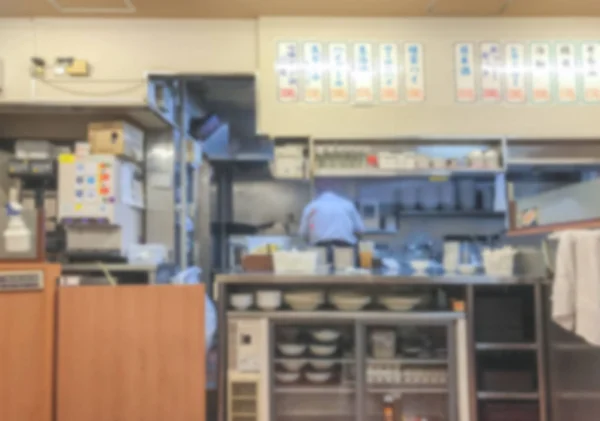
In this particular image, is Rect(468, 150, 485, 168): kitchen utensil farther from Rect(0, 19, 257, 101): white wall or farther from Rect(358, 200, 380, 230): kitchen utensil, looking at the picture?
Rect(358, 200, 380, 230): kitchen utensil

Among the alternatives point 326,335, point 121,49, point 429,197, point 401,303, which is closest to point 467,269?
point 401,303

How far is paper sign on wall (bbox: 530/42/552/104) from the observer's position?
4.22 m

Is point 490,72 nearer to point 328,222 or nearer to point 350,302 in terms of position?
point 328,222

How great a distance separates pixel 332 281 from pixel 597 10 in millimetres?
3159

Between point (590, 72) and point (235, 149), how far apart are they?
15.8 ft

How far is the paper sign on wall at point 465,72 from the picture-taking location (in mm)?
4199

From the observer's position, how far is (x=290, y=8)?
407 centimetres

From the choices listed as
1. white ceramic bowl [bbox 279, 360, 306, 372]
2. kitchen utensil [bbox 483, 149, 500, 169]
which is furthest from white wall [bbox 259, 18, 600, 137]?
white ceramic bowl [bbox 279, 360, 306, 372]

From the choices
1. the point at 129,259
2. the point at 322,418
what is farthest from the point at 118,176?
the point at 322,418

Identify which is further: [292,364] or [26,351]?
[292,364]

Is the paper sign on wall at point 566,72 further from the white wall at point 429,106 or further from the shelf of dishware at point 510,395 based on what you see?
the shelf of dishware at point 510,395

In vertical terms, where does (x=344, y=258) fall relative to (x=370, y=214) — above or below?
below

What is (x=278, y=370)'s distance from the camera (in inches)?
138

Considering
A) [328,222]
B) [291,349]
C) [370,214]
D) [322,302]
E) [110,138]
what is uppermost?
[110,138]
